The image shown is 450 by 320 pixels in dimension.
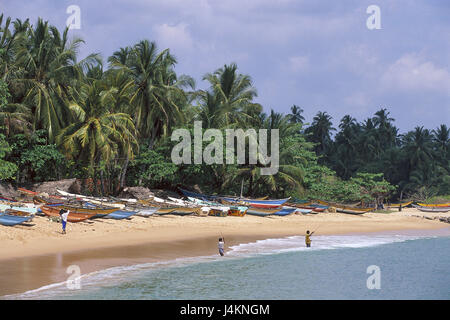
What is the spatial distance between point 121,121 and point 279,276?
20.1 metres

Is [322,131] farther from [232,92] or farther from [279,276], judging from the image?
[279,276]

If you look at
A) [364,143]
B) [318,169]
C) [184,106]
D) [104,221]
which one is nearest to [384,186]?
[318,169]

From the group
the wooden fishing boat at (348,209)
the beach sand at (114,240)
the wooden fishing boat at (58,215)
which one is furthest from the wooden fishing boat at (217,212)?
the wooden fishing boat at (348,209)

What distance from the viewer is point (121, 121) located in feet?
111

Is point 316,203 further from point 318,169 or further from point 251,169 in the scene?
point 251,169

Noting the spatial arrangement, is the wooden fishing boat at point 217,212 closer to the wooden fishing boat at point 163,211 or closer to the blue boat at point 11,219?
the wooden fishing boat at point 163,211

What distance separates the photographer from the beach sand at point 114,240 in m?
15.0

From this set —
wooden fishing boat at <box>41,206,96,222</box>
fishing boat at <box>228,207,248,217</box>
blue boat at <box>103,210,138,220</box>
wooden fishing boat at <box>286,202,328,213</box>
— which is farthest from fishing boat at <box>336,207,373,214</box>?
wooden fishing boat at <box>41,206,96,222</box>

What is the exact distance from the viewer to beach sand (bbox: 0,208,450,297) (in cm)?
1501

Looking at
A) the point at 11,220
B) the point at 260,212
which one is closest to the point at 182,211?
the point at 260,212

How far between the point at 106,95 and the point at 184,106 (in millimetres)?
11811

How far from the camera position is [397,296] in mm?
15547

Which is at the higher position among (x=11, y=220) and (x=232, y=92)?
(x=232, y=92)

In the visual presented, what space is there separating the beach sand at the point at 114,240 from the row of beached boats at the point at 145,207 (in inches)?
17.5
